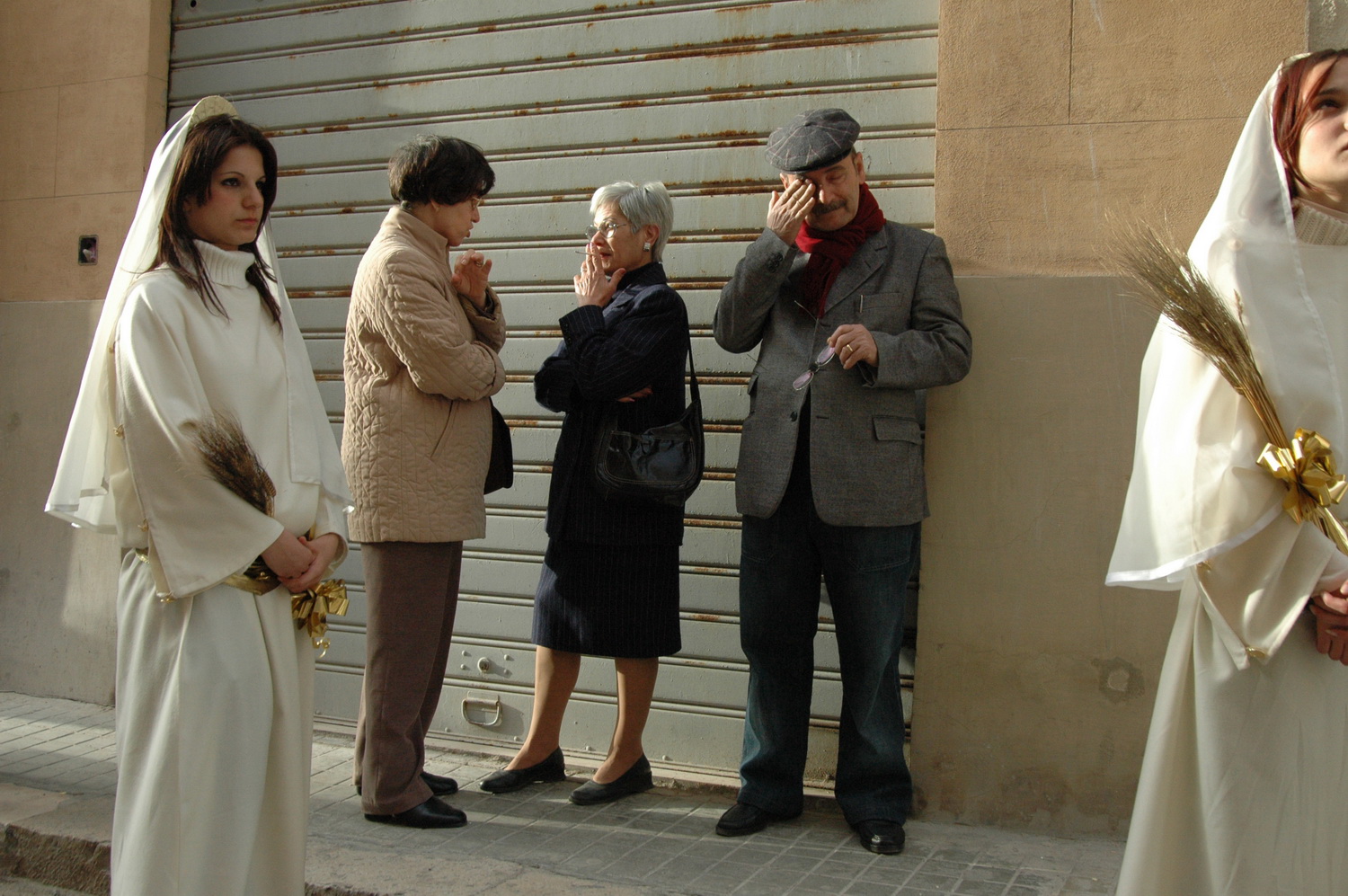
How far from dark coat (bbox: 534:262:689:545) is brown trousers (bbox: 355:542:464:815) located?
51cm

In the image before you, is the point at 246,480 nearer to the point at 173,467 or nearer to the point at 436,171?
the point at 173,467

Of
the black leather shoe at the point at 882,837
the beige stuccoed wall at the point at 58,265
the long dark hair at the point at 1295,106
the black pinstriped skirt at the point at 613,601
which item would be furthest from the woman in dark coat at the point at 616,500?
the beige stuccoed wall at the point at 58,265

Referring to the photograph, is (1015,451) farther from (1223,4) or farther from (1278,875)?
(1278,875)

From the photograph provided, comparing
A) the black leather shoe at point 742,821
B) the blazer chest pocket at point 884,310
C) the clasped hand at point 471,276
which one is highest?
the clasped hand at point 471,276

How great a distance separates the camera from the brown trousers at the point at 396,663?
384 cm

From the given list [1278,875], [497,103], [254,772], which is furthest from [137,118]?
[1278,875]

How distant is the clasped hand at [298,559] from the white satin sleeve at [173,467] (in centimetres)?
5

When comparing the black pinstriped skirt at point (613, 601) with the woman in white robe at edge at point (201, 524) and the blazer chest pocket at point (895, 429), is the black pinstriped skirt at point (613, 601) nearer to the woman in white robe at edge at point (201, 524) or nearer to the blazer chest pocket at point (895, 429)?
the blazer chest pocket at point (895, 429)

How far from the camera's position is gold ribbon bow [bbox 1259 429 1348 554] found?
7.08ft

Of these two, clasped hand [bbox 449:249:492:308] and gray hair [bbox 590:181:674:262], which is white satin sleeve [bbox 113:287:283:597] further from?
gray hair [bbox 590:181:674:262]

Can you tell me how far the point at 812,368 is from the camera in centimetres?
379

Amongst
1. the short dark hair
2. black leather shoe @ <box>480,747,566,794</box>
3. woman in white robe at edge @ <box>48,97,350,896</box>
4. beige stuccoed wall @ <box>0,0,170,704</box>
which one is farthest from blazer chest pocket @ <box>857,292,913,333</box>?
beige stuccoed wall @ <box>0,0,170,704</box>

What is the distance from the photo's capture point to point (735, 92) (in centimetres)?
463

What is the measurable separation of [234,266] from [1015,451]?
254cm
